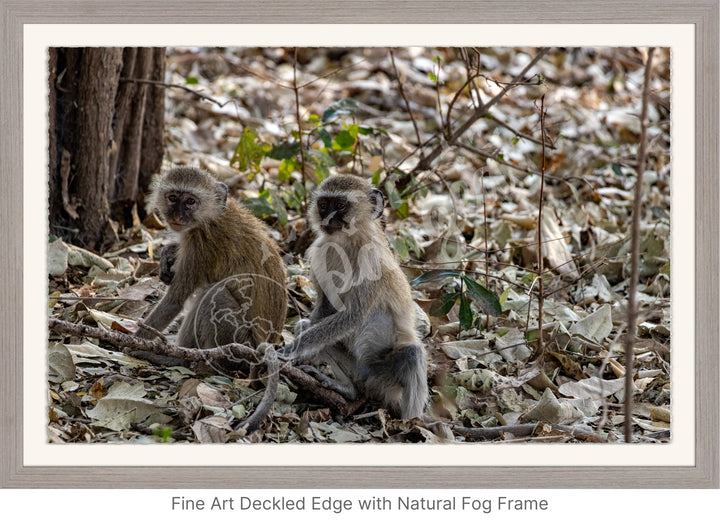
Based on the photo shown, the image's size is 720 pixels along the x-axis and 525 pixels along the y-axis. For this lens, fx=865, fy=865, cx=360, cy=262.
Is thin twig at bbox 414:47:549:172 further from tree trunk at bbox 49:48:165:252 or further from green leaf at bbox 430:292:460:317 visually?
tree trunk at bbox 49:48:165:252

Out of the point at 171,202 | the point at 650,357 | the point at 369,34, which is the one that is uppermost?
the point at 369,34

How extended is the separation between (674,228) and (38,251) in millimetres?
3624

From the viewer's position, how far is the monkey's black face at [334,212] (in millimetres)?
6062

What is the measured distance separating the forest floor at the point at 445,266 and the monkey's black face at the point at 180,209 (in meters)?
0.86

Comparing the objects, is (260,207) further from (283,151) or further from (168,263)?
(168,263)

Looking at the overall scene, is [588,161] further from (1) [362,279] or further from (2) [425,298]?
(1) [362,279]

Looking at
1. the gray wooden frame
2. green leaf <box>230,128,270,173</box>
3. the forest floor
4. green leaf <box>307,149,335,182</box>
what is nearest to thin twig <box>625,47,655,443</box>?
the gray wooden frame

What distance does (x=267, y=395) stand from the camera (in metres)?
5.36

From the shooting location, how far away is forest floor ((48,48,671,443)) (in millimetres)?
5523

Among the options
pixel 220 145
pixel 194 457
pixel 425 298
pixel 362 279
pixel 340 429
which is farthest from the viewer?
pixel 220 145

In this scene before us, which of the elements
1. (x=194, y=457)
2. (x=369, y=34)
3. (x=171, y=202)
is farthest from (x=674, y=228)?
(x=171, y=202)

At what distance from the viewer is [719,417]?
476cm

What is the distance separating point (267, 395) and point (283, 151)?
3.29 m
